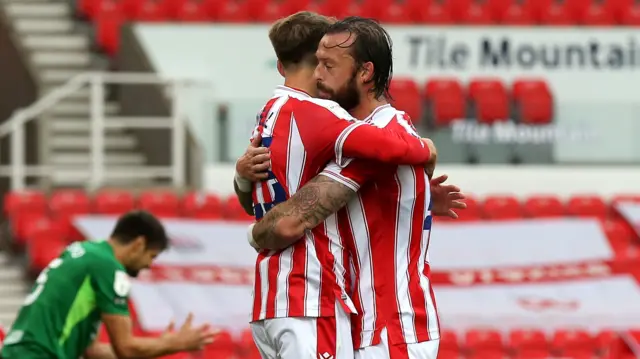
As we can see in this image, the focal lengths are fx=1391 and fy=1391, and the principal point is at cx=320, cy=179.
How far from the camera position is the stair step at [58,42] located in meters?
16.4

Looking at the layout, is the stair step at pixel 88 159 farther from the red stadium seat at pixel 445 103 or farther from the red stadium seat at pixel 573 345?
the red stadium seat at pixel 573 345

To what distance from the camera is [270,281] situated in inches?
168

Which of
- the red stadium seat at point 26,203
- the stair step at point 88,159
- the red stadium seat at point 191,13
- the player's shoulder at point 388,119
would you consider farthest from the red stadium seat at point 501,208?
the player's shoulder at point 388,119

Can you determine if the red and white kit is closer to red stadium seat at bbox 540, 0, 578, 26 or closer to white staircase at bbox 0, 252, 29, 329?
white staircase at bbox 0, 252, 29, 329

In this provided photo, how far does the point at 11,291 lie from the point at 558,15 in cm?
706

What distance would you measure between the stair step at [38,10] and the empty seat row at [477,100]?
4.54 m

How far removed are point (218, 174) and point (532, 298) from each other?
11.3 ft

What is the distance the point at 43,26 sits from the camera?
16.6 m

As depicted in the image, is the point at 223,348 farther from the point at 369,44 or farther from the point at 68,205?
the point at 369,44

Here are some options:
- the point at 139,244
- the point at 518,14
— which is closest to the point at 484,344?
the point at 139,244

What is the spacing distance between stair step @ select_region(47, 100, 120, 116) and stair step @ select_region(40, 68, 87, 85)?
299mm

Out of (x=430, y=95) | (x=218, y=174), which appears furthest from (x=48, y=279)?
(x=430, y=95)

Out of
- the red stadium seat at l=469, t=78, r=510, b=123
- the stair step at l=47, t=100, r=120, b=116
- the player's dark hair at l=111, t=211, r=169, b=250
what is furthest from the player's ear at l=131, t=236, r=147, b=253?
the stair step at l=47, t=100, r=120, b=116

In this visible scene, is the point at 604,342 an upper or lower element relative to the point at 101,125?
lower
